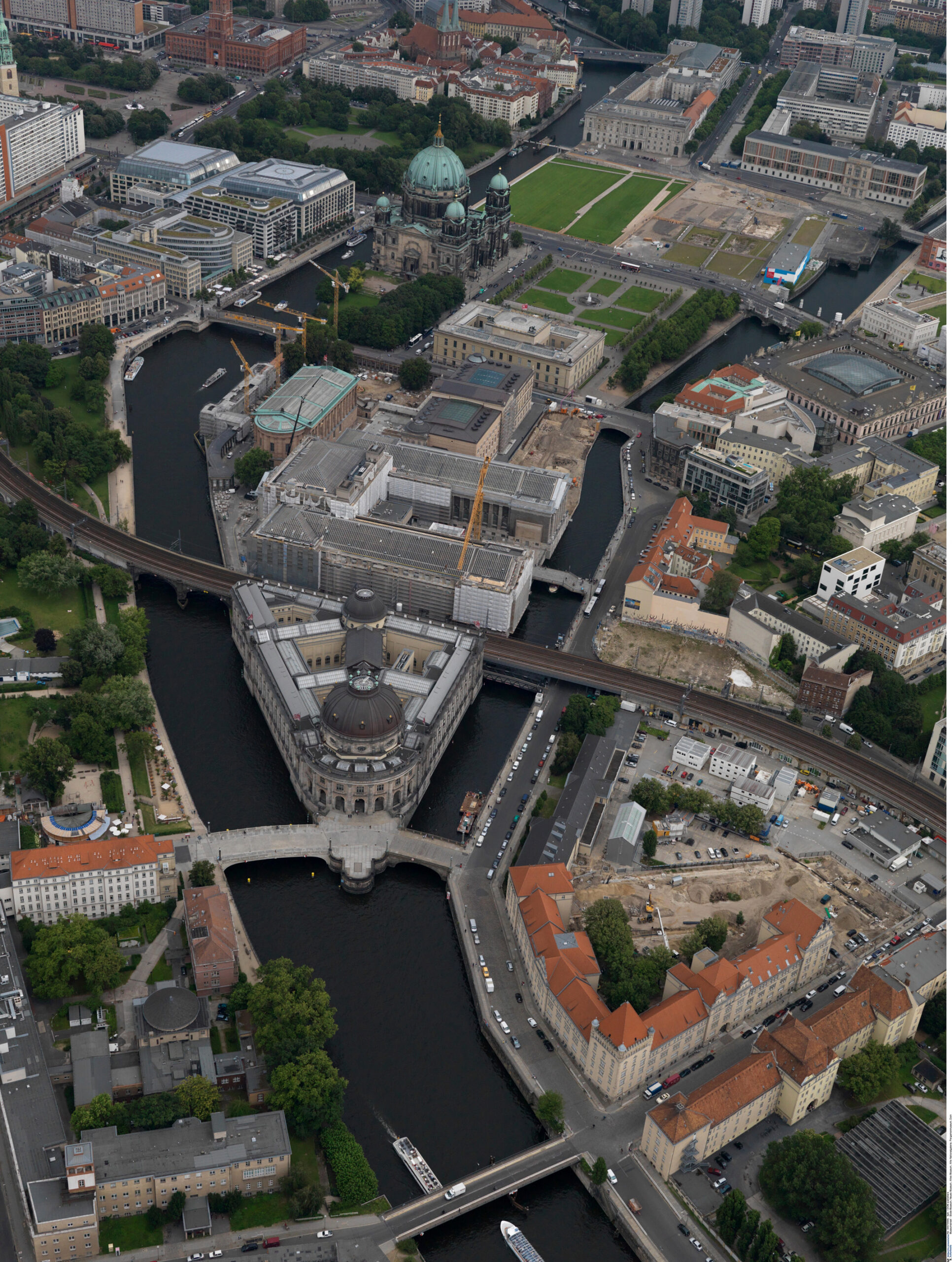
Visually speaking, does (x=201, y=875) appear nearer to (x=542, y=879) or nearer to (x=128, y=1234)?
(x=542, y=879)

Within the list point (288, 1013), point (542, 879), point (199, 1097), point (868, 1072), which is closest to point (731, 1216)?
point (868, 1072)

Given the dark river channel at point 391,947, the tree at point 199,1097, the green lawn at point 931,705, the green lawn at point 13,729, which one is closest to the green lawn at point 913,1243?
the dark river channel at point 391,947

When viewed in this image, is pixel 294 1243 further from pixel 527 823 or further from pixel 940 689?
pixel 940 689

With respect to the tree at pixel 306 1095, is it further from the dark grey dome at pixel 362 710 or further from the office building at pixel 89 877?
the dark grey dome at pixel 362 710

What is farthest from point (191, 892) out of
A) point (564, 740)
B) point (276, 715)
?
point (564, 740)

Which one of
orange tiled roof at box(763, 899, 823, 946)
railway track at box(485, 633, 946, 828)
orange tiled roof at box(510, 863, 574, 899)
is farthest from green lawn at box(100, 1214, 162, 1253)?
railway track at box(485, 633, 946, 828)

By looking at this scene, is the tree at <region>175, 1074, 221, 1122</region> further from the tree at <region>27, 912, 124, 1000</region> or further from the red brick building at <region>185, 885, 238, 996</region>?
the tree at <region>27, 912, 124, 1000</region>

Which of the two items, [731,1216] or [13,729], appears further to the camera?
[13,729]
